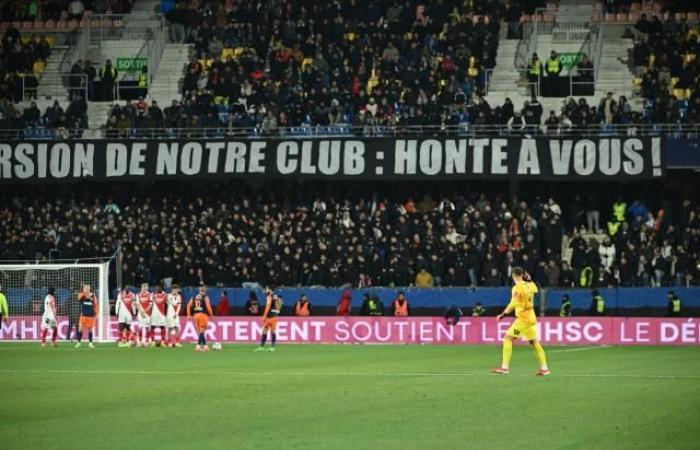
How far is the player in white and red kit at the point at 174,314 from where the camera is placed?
3803 centimetres

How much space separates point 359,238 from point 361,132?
16.7 feet

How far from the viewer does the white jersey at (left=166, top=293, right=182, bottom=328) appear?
3800 cm

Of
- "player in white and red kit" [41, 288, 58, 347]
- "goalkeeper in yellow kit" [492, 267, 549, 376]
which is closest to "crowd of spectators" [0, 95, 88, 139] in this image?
"player in white and red kit" [41, 288, 58, 347]

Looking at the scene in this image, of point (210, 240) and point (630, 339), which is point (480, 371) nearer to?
point (630, 339)

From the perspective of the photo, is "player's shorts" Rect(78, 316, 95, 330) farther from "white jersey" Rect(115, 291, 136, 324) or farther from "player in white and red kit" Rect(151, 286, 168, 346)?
"player in white and red kit" Rect(151, 286, 168, 346)

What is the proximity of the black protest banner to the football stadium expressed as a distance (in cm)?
7

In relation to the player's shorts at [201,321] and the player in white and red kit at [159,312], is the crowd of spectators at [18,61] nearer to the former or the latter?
the player in white and red kit at [159,312]

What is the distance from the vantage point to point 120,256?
44.4 m

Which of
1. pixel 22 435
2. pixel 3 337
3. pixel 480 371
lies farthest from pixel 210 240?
pixel 22 435

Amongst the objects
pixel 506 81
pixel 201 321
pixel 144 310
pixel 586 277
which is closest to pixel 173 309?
pixel 144 310

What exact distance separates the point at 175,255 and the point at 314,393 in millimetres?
24577

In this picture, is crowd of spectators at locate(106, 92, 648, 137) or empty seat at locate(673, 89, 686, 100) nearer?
crowd of spectators at locate(106, 92, 648, 137)

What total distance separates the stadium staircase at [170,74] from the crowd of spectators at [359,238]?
5.37 metres

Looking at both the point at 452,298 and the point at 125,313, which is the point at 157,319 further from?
the point at 452,298
